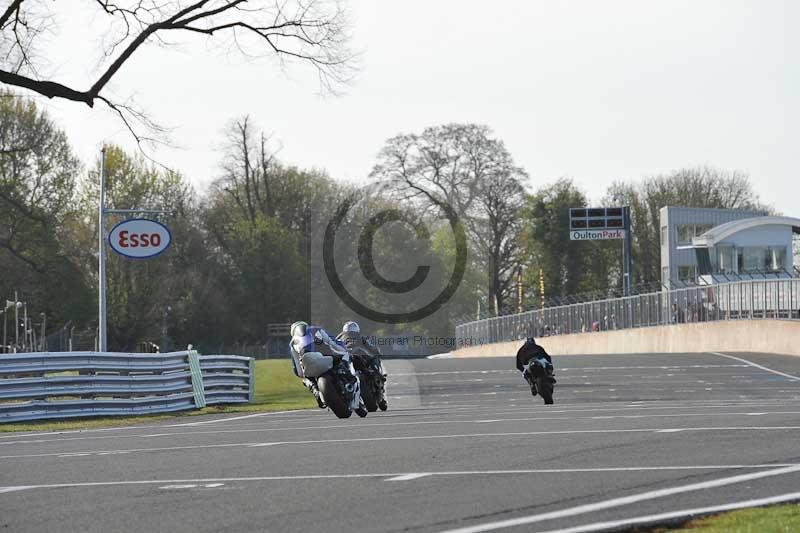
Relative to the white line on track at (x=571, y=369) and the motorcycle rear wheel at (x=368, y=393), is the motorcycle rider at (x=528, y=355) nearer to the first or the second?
the motorcycle rear wheel at (x=368, y=393)

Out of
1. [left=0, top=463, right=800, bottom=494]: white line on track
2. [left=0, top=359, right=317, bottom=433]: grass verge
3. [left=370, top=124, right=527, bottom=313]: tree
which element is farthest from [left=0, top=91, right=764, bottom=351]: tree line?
[left=0, top=463, right=800, bottom=494]: white line on track

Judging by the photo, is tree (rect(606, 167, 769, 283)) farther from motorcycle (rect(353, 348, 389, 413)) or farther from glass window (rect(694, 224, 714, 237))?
motorcycle (rect(353, 348, 389, 413))

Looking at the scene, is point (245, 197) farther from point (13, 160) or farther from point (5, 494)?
point (5, 494)

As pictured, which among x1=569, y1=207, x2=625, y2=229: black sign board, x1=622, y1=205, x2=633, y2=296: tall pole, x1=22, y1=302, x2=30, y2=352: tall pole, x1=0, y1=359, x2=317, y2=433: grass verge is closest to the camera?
x1=0, y1=359, x2=317, y2=433: grass verge

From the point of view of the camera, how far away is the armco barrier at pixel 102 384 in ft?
76.3

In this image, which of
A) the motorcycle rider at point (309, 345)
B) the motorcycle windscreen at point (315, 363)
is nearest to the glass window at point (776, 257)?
the motorcycle rider at point (309, 345)

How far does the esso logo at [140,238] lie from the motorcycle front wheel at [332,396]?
14.2 meters

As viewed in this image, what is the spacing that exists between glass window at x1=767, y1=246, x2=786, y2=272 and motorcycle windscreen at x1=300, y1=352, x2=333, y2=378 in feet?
215

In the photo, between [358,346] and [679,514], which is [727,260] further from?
[679,514]

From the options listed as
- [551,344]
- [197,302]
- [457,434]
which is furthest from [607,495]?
[197,302]

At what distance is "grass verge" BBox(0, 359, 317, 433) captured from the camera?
22406 millimetres

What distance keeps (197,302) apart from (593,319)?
1025 inches

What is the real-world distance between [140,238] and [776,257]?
5512 cm

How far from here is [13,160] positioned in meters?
59.8
